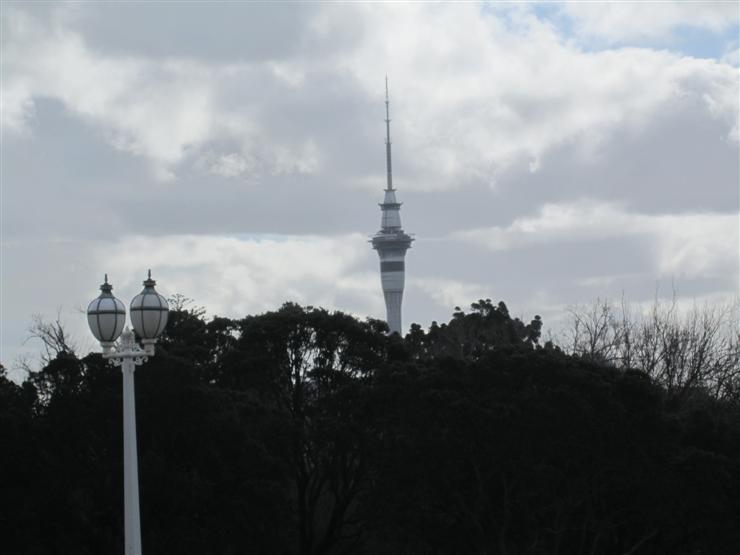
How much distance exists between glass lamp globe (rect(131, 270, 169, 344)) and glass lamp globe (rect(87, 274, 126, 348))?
0.58 ft

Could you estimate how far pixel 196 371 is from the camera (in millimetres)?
45031

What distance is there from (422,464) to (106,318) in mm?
26440

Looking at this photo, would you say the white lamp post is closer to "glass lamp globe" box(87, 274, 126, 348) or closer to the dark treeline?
"glass lamp globe" box(87, 274, 126, 348)

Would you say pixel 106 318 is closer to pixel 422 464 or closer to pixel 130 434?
pixel 130 434

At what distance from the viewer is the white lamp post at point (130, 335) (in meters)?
16.6

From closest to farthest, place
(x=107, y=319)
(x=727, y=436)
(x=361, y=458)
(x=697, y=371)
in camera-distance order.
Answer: (x=107, y=319)
(x=727, y=436)
(x=361, y=458)
(x=697, y=371)

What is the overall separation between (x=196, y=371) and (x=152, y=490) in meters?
4.56

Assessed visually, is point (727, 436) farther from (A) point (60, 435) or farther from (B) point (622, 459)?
(A) point (60, 435)

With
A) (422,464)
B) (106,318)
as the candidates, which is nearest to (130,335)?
(106,318)

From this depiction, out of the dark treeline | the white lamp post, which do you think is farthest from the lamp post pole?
the dark treeline

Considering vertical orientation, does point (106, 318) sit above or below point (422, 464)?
above

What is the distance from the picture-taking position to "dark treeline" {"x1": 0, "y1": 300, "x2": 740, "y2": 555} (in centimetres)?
4150

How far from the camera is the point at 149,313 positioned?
16578mm

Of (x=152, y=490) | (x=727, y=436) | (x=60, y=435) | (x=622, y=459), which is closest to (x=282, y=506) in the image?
(x=152, y=490)
